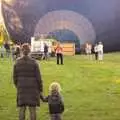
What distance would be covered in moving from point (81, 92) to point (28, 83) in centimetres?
728

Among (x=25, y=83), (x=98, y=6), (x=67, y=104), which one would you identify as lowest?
(x=67, y=104)

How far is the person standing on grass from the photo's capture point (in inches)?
467

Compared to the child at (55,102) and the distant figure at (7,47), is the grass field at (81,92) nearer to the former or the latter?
the child at (55,102)

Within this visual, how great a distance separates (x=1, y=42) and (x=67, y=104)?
92.7 feet

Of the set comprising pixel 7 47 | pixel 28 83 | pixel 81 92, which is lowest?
pixel 81 92

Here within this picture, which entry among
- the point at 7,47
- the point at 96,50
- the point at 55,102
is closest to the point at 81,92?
the point at 55,102

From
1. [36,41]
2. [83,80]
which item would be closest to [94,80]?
[83,80]

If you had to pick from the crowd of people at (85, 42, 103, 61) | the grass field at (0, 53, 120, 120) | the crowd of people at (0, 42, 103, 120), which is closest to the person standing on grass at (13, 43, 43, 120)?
the crowd of people at (0, 42, 103, 120)

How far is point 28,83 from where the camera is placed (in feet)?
39.1

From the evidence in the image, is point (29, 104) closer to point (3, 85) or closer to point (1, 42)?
point (3, 85)

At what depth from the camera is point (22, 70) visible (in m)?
12.0

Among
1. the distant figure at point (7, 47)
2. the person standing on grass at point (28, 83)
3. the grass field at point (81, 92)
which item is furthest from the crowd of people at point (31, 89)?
the distant figure at point (7, 47)

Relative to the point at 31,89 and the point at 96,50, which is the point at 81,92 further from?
the point at 96,50

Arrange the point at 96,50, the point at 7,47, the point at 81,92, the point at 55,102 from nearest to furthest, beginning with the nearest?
1. the point at 55,102
2. the point at 81,92
3. the point at 96,50
4. the point at 7,47
